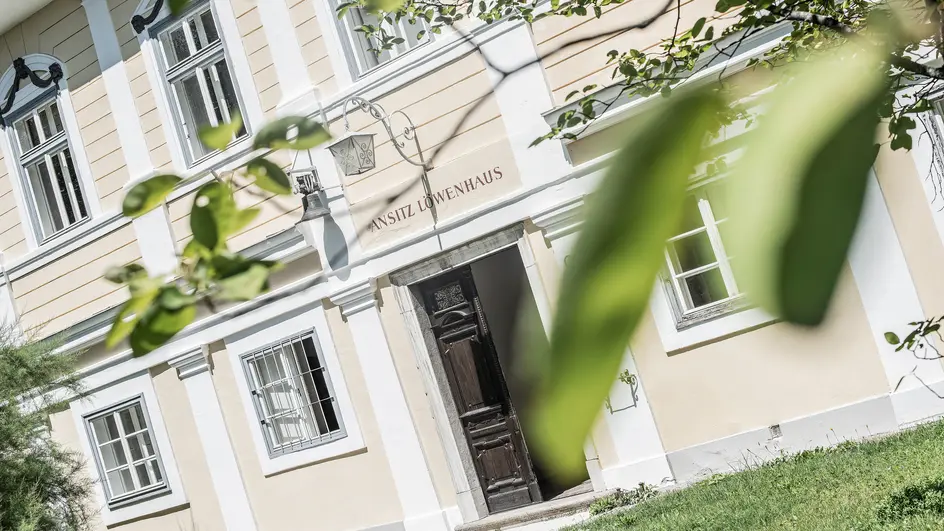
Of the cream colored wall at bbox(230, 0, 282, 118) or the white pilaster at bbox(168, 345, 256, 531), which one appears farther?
the white pilaster at bbox(168, 345, 256, 531)

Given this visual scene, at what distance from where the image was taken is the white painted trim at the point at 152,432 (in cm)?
1069

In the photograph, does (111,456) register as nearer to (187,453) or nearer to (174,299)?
(187,453)

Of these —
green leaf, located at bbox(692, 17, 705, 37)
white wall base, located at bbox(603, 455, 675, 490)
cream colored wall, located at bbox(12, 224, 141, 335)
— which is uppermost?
cream colored wall, located at bbox(12, 224, 141, 335)

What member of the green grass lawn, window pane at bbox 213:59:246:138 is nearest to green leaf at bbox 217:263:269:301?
the green grass lawn

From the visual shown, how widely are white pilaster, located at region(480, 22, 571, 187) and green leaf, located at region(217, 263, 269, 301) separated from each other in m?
7.06

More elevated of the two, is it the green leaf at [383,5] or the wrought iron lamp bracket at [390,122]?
the wrought iron lamp bracket at [390,122]

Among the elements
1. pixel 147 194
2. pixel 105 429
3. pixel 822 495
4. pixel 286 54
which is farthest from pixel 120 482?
pixel 147 194

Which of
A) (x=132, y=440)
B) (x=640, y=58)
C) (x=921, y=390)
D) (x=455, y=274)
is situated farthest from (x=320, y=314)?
(x=640, y=58)

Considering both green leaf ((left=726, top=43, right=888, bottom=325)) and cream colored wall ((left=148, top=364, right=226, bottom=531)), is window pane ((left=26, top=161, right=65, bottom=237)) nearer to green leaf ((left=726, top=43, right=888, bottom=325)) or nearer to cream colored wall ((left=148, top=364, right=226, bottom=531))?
cream colored wall ((left=148, top=364, right=226, bottom=531))

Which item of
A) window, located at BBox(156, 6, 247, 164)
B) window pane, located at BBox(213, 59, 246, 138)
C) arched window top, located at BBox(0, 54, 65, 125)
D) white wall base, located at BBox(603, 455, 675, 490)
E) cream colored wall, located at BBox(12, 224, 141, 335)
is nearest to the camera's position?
white wall base, located at BBox(603, 455, 675, 490)

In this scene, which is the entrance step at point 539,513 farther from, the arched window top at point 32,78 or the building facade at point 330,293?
the arched window top at point 32,78

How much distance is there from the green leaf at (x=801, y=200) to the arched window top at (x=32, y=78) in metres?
11.8

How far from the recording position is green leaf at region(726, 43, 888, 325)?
181 mm

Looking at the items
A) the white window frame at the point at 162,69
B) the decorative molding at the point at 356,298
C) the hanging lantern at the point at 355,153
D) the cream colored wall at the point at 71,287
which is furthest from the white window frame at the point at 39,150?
the hanging lantern at the point at 355,153
